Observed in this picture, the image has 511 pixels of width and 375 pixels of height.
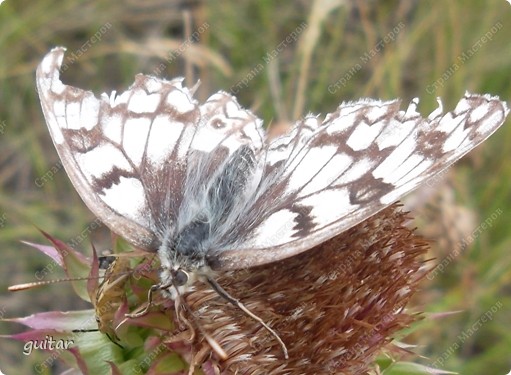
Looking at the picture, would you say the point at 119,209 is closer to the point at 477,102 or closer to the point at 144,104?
the point at 144,104

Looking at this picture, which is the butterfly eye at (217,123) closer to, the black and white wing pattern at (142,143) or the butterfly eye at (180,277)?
the black and white wing pattern at (142,143)

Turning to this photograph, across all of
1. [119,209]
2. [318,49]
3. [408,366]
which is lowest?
[408,366]

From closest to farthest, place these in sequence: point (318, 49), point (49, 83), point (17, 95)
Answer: point (49, 83)
point (17, 95)
point (318, 49)

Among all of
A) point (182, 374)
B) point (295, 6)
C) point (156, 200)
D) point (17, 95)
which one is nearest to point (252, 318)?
point (182, 374)

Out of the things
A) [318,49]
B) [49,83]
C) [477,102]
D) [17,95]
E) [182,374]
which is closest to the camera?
[182,374]

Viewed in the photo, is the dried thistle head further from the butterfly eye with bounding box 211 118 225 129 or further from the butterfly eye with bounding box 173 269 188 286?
the butterfly eye with bounding box 211 118 225 129

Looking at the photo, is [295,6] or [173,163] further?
[295,6]

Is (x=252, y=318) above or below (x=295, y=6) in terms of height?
below
